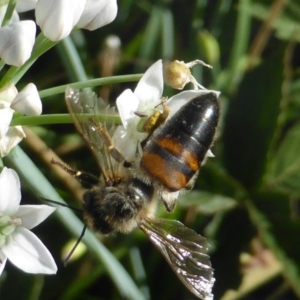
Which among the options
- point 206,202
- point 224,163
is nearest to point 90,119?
point 206,202

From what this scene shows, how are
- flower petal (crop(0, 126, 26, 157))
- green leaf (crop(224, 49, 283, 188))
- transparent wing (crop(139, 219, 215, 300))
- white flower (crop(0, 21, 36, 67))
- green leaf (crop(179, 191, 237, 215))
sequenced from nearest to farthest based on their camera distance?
white flower (crop(0, 21, 36, 67)), flower petal (crop(0, 126, 26, 157)), transparent wing (crop(139, 219, 215, 300)), green leaf (crop(179, 191, 237, 215)), green leaf (crop(224, 49, 283, 188))

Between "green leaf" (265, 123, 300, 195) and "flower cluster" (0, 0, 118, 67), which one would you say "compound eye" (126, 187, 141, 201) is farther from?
"green leaf" (265, 123, 300, 195)

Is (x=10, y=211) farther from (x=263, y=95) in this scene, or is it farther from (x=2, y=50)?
(x=263, y=95)

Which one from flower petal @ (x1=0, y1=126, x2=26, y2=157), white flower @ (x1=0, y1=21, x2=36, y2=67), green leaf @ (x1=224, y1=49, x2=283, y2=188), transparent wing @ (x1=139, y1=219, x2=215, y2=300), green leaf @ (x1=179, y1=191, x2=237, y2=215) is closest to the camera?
white flower @ (x1=0, y1=21, x2=36, y2=67)

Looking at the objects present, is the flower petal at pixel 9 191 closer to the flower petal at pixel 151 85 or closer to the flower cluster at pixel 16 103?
the flower cluster at pixel 16 103

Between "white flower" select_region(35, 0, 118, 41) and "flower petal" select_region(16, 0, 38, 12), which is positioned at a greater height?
"white flower" select_region(35, 0, 118, 41)

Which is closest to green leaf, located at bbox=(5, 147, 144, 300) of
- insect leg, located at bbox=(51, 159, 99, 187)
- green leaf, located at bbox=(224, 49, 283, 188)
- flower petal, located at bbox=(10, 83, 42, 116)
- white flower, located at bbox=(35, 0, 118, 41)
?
insect leg, located at bbox=(51, 159, 99, 187)
